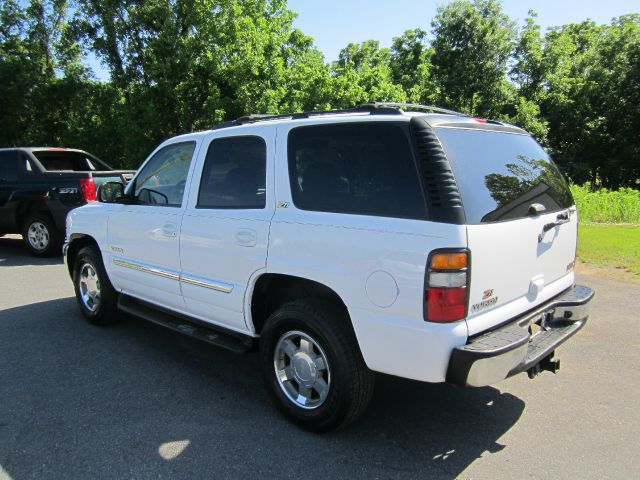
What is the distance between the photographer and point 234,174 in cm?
368

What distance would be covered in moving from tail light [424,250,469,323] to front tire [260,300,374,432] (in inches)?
24.7

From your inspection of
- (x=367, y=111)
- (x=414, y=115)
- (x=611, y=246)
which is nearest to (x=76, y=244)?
(x=367, y=111)

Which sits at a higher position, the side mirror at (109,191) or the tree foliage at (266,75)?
the tree foliage at (266,75)

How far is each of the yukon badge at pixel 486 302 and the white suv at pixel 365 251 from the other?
0.02m

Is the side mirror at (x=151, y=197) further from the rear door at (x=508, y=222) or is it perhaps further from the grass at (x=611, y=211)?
the grass at (x=611, y=211)

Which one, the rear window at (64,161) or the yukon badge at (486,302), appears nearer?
the yukon badge at (486,302)

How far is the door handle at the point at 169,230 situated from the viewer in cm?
395

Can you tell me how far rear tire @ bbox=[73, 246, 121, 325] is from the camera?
16.3 feet

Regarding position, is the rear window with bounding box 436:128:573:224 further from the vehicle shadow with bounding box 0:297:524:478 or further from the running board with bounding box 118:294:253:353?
the running board with bounding box 118:294:253:353

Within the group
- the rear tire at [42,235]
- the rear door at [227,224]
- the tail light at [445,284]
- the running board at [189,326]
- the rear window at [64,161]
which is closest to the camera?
the tail light at [445,284]

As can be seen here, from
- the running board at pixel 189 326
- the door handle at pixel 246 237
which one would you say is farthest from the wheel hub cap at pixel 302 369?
the door handle at pixel 246 237

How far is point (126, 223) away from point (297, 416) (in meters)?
2.51

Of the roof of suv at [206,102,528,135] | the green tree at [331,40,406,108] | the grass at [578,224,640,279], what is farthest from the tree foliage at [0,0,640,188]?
the roof of suv at [206,102,528,135]

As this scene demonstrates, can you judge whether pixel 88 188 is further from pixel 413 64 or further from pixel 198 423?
pixel 413 64
